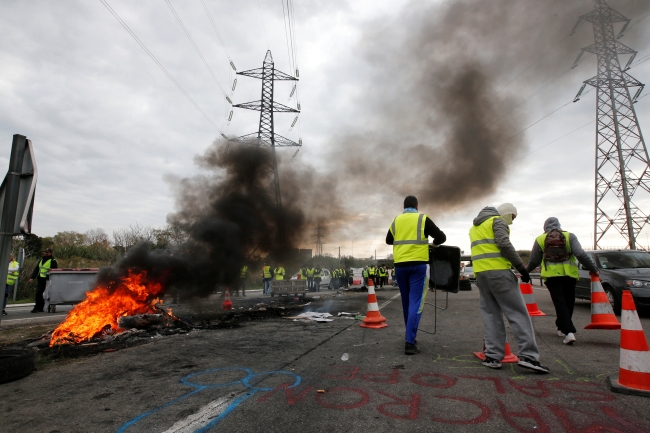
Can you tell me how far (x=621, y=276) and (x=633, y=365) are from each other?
5.90 m

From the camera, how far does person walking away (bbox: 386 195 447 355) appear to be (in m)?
4.36

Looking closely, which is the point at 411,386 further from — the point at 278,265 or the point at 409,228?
the point at 278,265

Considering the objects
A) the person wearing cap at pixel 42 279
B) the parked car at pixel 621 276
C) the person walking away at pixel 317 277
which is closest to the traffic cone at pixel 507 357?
the parked car at pixel 621 276

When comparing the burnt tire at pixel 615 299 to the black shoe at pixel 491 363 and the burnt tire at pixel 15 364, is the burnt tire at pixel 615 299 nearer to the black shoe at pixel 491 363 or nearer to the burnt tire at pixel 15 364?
the black shoe at pixel 491 363

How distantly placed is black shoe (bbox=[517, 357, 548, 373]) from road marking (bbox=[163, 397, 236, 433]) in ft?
8.81

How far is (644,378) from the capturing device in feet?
9.04

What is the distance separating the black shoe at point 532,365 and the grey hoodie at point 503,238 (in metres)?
0.91

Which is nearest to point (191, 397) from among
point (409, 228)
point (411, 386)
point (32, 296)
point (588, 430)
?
point (411, 386)

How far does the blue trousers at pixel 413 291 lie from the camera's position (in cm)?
422

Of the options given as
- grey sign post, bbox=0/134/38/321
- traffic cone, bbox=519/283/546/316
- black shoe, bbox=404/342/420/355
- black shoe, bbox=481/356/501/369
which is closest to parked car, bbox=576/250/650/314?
traffic cone, bbox=519/283/546/316

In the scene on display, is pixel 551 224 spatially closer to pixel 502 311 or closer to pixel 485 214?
pixel 485 214

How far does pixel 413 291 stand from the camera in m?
4.41

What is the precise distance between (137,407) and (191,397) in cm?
37

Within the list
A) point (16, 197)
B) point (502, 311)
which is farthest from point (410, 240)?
point (16, 197)
